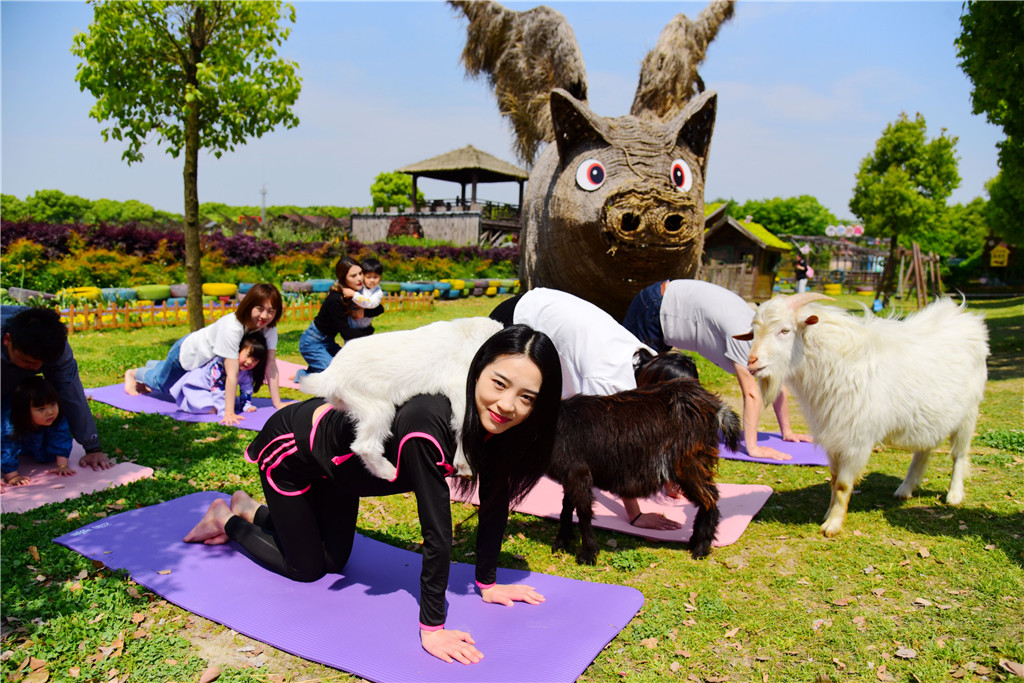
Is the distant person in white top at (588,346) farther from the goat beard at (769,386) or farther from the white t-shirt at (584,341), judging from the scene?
the goat beard at (769,386)

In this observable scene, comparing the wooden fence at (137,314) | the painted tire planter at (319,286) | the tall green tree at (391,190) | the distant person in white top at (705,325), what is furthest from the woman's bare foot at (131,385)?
the tall green tree at (391,190)

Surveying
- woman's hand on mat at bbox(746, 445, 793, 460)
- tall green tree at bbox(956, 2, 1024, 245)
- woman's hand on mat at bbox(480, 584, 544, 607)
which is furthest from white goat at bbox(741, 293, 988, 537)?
tall green tree at bbox(956, 2, 1024, 245)

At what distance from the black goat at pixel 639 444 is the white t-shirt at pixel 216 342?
3657mm

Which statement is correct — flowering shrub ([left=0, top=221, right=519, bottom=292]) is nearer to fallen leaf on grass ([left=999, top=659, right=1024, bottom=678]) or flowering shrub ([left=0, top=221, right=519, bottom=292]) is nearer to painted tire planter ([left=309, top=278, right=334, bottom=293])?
painted tire planter ([left=309, top=278, right=334, bottom=293])

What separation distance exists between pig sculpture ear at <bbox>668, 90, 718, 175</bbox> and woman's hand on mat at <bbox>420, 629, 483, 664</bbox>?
16.5ft

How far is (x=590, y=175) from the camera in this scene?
611 centimetres

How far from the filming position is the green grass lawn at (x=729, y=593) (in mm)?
2729

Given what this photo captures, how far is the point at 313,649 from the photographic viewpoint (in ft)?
9.04

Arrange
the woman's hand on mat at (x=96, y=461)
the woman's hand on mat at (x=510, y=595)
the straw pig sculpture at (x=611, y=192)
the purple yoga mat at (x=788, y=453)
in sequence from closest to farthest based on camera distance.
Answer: the woman's hand on mat at (x=510, y=595), the woman's hand on mat at (x=96, y=461), the purple yoga mat at (x=788, y=453), the straw pig sculpture at (x=611, y=192)

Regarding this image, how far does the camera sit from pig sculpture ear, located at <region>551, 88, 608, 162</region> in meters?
6.20

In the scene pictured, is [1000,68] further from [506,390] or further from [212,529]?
[212,529]

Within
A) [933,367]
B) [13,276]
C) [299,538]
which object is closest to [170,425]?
[299,538]

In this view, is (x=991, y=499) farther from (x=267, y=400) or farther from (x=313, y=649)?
(x=267, y=400)

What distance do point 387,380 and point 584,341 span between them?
212 cm
